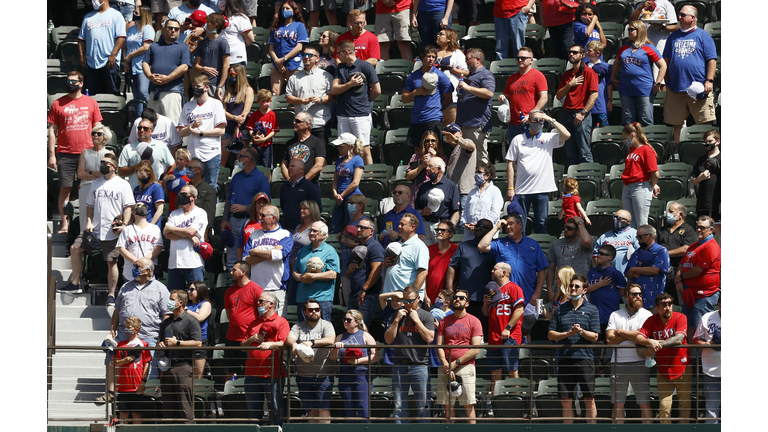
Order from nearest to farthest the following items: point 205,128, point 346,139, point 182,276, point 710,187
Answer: point 182,276 < point 710,187 < point 346,139 < point 205,128

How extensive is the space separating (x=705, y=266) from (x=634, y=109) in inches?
A: 148

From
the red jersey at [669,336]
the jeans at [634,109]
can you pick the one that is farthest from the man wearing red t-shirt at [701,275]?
the jeans at [634,109]

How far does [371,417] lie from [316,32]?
7.71 meters

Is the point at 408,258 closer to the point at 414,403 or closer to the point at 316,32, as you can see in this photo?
the point at 414,403

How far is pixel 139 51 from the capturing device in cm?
1595

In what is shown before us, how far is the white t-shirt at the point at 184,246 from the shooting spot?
12805 millimetres

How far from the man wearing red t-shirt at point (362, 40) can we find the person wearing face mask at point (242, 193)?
9.04 feet

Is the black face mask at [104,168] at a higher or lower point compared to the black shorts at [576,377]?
higher

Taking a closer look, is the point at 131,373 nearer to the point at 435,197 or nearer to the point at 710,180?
the point at 435,197

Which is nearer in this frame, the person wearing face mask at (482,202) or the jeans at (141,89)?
the person wearing face mask at (482,202)

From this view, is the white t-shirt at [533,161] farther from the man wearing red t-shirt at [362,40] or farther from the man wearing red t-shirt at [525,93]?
the man wearing red t-shirt at [362,40]

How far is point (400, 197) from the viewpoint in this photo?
1266cm

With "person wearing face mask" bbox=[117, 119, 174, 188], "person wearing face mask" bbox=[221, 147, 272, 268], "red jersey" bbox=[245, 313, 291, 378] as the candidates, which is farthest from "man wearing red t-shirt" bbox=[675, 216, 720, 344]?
"person wearing face mask" bbox=[117, 119, 174, 188]

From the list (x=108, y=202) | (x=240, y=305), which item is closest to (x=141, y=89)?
(x=108, y=202)
